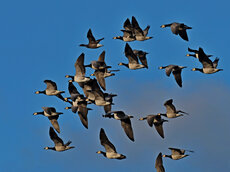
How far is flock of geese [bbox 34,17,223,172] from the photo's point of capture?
51.9m

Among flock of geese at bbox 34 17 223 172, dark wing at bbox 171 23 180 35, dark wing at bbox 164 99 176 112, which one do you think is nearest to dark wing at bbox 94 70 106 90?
flock of geese at bbox 34 17 223 172

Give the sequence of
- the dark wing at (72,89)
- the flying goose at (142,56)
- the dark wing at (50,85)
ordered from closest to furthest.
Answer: the dark wing at (50,85)
the flying goose at (142,56)
the dark wing at (72,89)

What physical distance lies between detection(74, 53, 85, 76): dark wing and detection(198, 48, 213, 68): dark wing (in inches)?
288

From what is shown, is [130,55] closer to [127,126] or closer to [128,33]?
[128,33]

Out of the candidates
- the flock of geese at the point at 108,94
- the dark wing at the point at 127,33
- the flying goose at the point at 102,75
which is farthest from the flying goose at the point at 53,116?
the dark wing at the point at 127,33

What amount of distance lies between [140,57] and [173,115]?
4.97m

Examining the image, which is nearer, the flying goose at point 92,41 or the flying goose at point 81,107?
the flying goose at point 81,107

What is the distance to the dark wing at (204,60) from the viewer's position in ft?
169

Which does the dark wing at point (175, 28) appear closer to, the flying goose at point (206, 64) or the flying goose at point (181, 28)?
the flying goose at point (181, 28)

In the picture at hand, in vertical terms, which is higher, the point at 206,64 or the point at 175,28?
the point at 175,28

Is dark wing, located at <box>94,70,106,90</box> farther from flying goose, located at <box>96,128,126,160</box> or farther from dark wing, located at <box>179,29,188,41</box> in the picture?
dark wing, located at <box>179,29,188,41</box>

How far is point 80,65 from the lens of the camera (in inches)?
2124

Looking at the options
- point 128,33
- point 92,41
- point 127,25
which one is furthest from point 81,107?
point 127,25

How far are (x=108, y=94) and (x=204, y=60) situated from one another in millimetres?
6412
